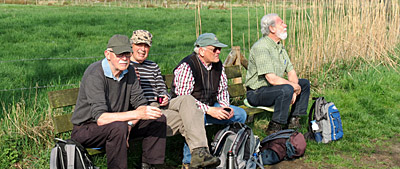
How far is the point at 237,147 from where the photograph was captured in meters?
3.78

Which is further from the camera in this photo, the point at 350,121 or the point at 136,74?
the point at 350,121

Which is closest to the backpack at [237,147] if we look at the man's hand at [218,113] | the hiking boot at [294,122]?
the man's hand at [218,113]

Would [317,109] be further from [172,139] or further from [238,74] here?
[172,139]

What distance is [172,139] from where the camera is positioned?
4.63 metres

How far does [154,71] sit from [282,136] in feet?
4.59

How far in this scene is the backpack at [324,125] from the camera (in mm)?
4781

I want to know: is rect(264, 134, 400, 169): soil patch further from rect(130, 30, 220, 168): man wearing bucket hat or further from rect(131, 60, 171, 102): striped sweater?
rect(131, 60, 171, 102): striped sweater

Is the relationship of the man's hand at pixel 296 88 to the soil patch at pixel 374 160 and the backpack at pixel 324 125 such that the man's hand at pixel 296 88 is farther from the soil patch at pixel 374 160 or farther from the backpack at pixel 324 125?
the soil patch at pixel 374 160

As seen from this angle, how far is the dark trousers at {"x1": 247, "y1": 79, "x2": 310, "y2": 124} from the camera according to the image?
15.6 ft

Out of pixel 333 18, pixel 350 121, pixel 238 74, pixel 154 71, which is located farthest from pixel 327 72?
pixel 154 71

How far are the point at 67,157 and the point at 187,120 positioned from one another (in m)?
1.06

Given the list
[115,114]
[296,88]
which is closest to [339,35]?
[296,88]

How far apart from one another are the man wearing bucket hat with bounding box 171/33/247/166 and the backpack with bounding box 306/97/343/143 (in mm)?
951

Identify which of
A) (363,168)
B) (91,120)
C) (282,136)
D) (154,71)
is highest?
(154,71)
